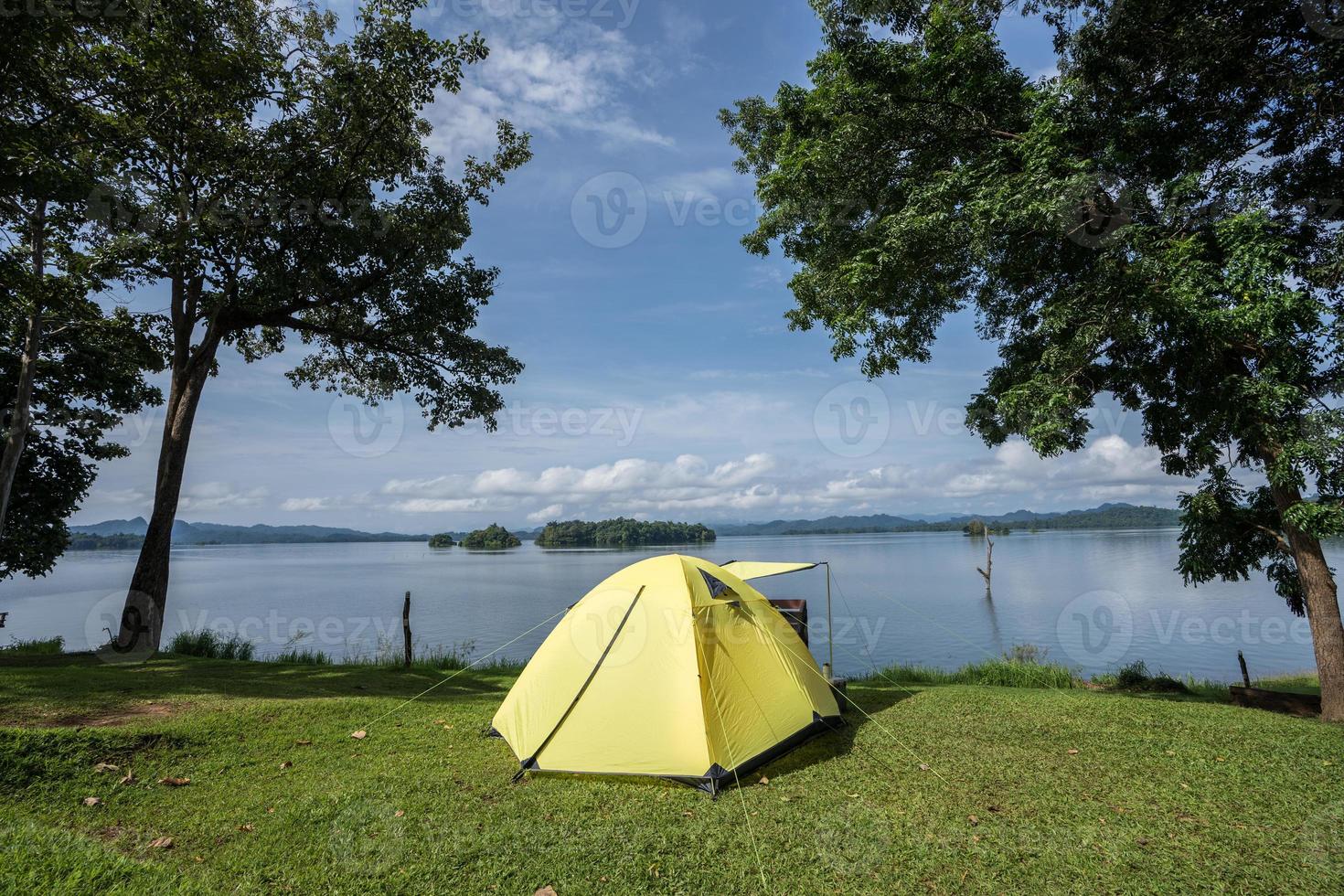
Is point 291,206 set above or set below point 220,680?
above

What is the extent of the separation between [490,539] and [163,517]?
387 feet

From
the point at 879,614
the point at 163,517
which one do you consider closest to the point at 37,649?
the point at 163,517

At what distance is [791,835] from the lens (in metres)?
4.30

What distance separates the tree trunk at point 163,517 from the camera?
37.6 feet

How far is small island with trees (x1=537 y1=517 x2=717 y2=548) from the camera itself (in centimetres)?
9512

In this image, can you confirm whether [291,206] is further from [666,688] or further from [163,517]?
[666,688]

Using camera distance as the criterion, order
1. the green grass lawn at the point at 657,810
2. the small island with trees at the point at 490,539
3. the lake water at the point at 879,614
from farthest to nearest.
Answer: the small island with trees at the point at 490,539 → the lake water at the point at 879,614 → the green grass lawn at the point at 657,810

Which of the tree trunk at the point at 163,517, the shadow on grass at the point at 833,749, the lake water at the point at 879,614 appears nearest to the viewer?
the shadow on grass at the point at 833,749

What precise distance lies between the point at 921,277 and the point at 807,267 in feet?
7.98

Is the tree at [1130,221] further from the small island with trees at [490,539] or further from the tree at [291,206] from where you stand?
the small island with trees at [490,539]

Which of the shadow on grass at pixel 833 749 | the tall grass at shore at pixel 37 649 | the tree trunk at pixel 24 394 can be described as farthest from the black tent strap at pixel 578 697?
the tall grass at shore at pixel 37 649

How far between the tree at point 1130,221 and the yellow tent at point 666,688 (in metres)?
4.83

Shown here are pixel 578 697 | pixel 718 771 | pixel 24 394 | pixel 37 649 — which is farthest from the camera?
pixel 37 649

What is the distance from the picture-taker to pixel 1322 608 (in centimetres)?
788
